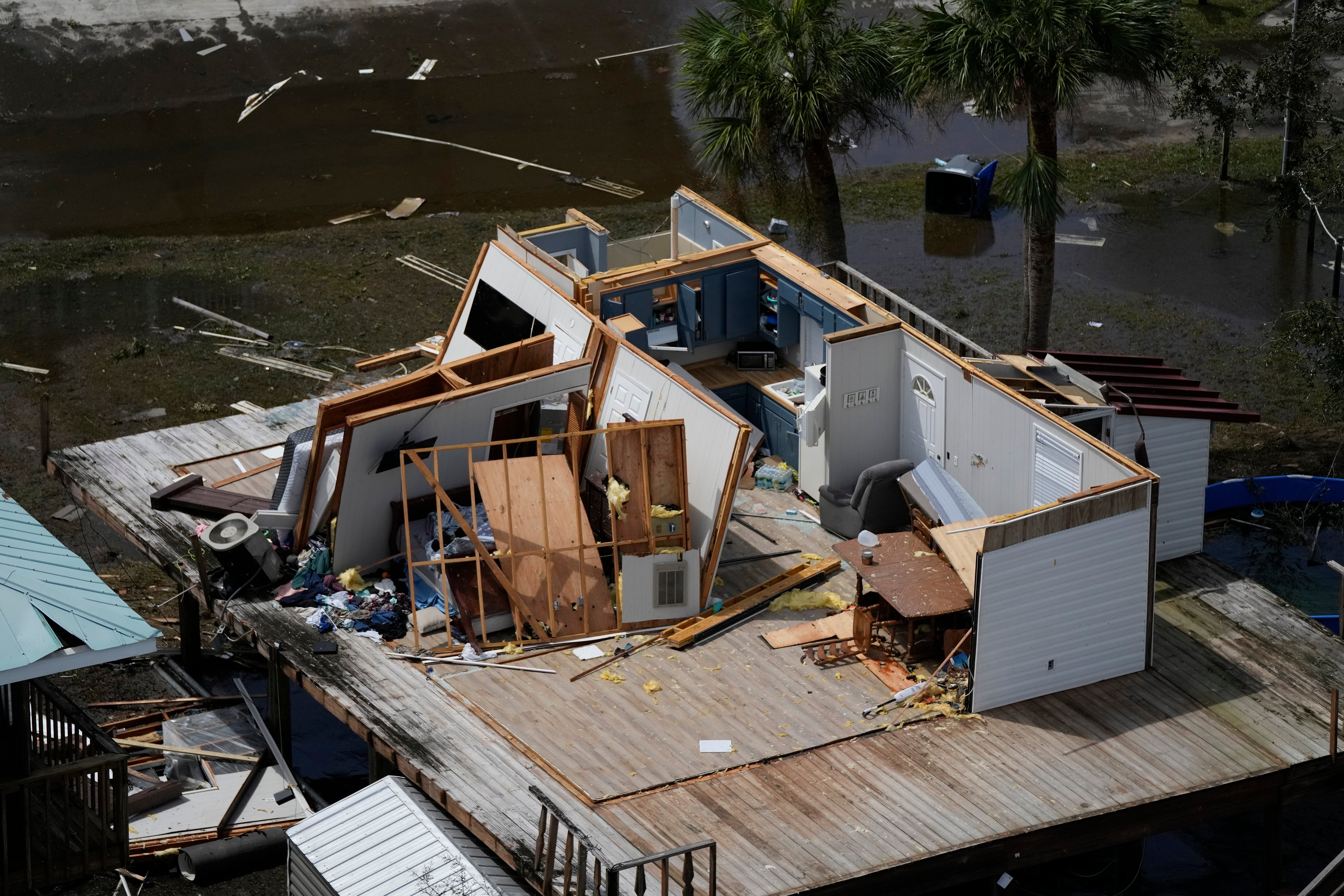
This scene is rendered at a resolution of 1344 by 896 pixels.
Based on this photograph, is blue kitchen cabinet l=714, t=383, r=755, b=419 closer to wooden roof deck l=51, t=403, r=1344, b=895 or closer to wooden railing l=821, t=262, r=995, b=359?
wooden railing l=821, t=262, r=995, b=359

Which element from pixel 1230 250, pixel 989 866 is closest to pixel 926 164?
pixel 1230 250

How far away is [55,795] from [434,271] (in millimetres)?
18822

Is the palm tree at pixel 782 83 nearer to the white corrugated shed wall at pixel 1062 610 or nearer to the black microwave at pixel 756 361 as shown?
the black microwave at pixel 756 361

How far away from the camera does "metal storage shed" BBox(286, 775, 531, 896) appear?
1725 centimetres

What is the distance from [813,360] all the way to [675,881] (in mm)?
10149

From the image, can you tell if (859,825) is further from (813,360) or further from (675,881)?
(813,360)

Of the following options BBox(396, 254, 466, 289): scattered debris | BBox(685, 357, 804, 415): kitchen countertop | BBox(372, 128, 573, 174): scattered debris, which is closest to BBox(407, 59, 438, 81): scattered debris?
BBox(372, 128, 573, 174): scattered debris

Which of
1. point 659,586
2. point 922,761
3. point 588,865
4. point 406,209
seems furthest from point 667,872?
point 406,209

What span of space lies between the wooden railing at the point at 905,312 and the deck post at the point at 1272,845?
680 cm

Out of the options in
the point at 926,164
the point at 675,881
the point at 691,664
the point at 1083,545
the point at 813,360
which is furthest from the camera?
the point at 926,164

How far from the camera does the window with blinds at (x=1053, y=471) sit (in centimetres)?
2016

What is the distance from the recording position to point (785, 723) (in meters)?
19.1

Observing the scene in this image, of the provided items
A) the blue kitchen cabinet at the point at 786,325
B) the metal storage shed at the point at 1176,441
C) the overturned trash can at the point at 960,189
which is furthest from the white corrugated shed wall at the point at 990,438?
the overturned trash can at the point at 960,189

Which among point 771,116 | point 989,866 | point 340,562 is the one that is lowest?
point 989,866
